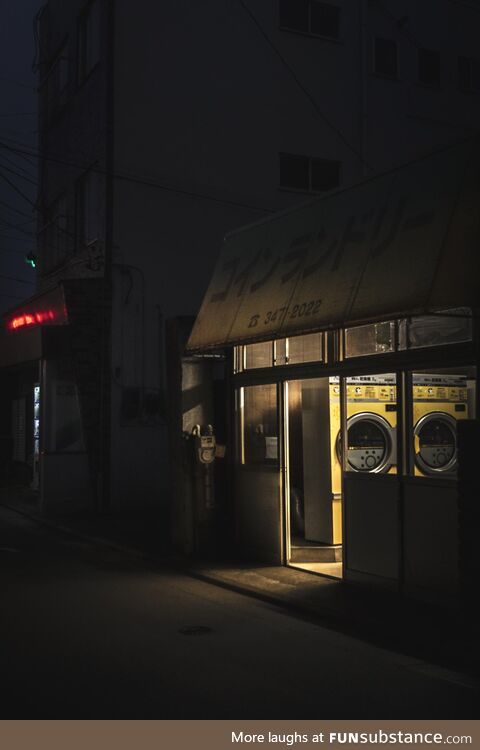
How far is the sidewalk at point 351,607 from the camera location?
7.34 meters

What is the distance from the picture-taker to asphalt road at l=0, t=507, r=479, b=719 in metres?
5.66

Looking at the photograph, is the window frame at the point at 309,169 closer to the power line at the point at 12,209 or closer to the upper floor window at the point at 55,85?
the upper floor window at the point at 55,85

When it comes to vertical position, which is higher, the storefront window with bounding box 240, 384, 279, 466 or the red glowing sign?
the red glowing sign

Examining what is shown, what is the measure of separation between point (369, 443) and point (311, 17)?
1480 cm

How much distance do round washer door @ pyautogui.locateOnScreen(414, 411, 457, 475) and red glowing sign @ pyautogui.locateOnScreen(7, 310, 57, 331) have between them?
1167 centimetres

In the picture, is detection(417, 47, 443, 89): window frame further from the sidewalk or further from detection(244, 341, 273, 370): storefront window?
the sidewalk

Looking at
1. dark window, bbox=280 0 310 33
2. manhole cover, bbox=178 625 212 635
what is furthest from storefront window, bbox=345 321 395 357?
dark window, bbox=280 0 310 33

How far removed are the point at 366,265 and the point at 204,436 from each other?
4.00 m

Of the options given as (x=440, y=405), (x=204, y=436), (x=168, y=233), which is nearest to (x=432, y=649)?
(x=440, y=405)

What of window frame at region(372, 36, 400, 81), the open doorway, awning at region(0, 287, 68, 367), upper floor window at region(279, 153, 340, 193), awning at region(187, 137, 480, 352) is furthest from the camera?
window frame at region(372, 36, 400, 81)

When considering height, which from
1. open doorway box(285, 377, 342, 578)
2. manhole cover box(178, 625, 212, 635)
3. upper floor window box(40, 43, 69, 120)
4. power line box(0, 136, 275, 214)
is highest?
upper floor window box(40, 43, 69, 120)

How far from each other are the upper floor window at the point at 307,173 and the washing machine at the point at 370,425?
1140 cm

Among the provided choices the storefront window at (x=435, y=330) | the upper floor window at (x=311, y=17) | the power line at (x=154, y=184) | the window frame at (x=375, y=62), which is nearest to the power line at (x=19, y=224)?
the power line at (x=154, y=184)

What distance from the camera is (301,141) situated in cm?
2100
